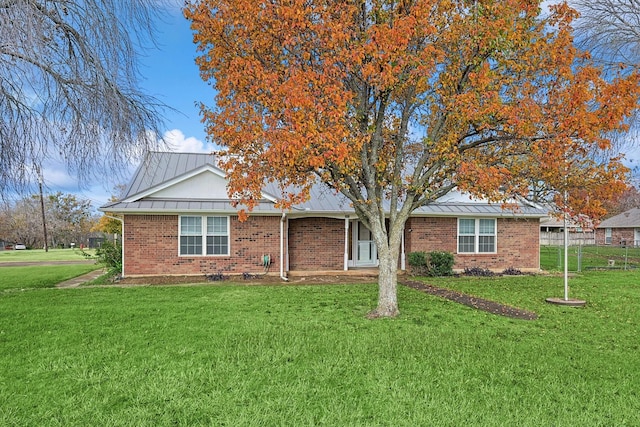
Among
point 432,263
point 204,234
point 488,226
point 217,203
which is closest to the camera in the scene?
point 204,234

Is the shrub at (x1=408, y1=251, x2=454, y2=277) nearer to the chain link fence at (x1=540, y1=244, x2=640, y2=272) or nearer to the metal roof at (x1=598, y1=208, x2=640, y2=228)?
the chain link fence at (x1=540, y1=244, x2=640, y2=272)

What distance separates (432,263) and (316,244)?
433 centimetres

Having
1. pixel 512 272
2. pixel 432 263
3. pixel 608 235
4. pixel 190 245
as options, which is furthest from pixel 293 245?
pixel 608 235

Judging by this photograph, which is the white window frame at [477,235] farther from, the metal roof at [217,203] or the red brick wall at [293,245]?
the metal roof at [217,203]

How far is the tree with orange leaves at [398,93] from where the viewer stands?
6.98m

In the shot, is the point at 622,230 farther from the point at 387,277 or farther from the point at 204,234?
the point at 387,277

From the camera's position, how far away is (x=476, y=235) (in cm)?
1733

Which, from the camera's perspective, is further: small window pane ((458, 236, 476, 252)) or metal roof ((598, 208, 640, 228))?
metal roof ((598, 208, 640, 228))

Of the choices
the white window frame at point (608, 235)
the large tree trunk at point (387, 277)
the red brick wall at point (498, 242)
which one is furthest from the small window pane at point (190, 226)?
the white window frame at point (608, 235)

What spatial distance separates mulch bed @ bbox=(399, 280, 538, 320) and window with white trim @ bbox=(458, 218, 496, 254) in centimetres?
463

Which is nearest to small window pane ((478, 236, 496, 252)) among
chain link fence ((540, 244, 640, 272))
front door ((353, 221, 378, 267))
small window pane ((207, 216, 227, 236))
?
chain link fence ((540, 244, 640, 272))

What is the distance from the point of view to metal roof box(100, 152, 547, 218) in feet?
46.5

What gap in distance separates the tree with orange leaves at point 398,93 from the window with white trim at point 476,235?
8.71 meters

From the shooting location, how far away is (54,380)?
495 centimetres
